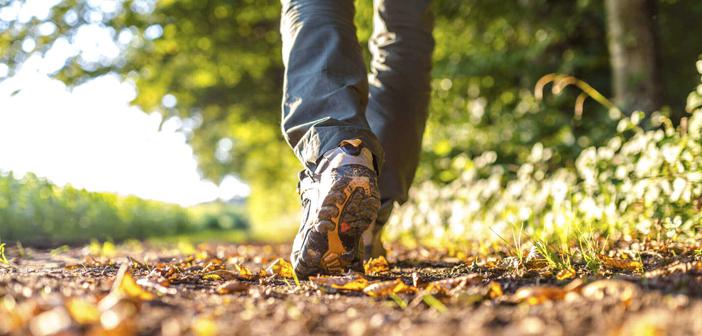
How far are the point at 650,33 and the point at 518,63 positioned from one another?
4.92ft

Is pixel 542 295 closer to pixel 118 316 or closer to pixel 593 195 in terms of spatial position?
pixel 118 316

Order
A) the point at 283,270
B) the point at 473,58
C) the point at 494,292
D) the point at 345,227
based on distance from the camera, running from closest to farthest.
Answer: the point at 494,292, the point at 345,227, the point at 283,270, the point at 473,58

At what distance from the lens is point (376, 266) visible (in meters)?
2.20

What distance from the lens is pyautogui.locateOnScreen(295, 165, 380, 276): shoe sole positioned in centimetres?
158

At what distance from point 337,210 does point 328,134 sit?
0.70ft

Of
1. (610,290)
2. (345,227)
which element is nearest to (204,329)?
(610,290)

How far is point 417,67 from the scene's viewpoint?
7.88ft

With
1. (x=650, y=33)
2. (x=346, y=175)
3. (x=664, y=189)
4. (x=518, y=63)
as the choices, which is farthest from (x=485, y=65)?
(x=346, y=175)

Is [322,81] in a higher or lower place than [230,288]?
higher

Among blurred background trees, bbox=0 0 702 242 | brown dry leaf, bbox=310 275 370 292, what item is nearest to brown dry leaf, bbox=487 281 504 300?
brown dry leaf, bbox=310 275 370 292

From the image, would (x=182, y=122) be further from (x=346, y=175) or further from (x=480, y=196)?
(x=346, y=175)

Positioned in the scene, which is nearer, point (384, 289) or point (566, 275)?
point (384, 289)

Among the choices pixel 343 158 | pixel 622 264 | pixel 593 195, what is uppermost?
pixel 343 158

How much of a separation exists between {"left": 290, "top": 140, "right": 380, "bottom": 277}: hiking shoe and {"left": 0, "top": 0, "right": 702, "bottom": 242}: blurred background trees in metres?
3.03
